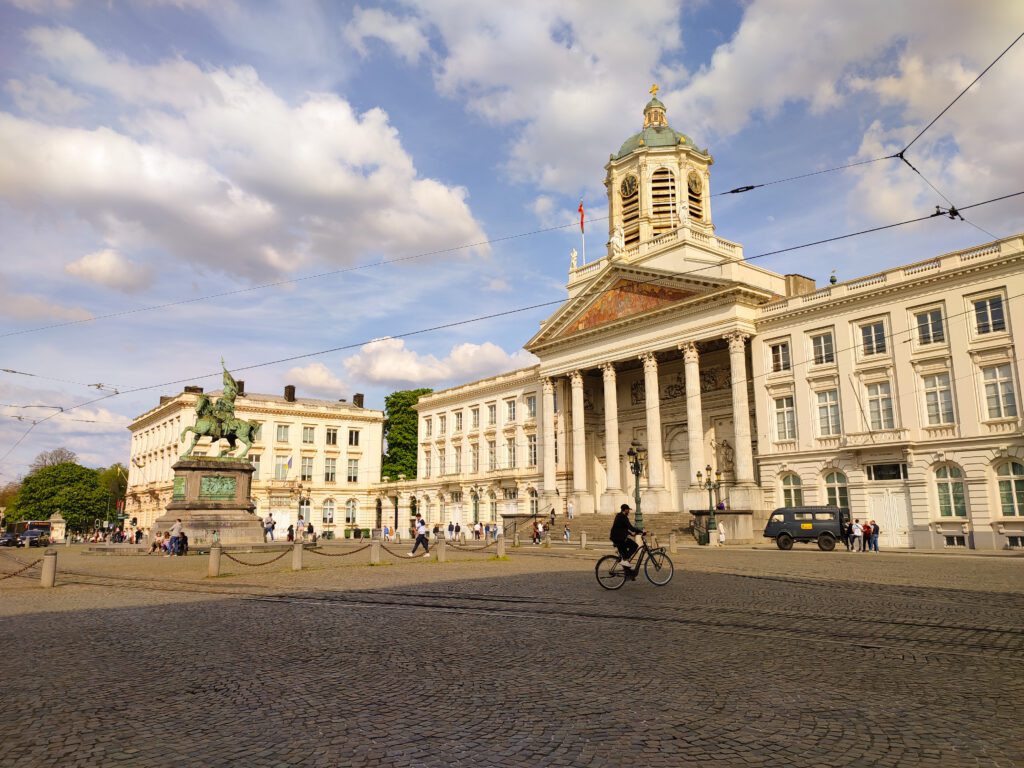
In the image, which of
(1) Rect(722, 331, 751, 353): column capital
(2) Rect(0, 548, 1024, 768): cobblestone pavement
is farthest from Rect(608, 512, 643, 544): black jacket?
(1) Rect(722, 331, 751, 353): column capital

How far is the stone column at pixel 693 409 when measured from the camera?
1676 inches

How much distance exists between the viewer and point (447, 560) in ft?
86.5

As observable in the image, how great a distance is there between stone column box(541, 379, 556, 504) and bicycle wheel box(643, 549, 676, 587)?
1410 inches

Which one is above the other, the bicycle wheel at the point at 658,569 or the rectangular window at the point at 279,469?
the rectangular window at the point at 279,469

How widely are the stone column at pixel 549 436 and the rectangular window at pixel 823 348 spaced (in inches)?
760

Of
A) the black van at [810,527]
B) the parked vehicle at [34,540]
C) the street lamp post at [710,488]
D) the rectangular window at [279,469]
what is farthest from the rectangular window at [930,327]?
the parked vehicle at [34,540]

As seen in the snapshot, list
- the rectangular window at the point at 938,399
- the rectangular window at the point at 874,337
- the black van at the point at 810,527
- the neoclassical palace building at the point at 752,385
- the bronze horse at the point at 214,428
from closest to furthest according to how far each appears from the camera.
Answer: the black van at the point at 810,527 → the neoclassical palace building at the point at 752,385 → the rectangular window at the point at 938,399 → the bronze horse at the point at 214,428 → the rectangular window at the point at 874,337

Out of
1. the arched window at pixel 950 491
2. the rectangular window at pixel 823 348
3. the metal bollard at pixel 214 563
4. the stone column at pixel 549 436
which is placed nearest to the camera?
the metal bollard at pixel 214 563

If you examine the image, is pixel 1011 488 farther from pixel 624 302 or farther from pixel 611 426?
pixel 624 302

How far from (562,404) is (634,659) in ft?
152

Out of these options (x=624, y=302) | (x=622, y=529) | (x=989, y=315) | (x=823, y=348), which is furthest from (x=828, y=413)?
(x=622, y=529)

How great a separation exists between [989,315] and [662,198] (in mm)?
28130

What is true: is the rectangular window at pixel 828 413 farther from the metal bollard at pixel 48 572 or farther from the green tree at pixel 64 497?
the green tree at pixel 64 497

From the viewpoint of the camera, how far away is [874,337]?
3747cm
